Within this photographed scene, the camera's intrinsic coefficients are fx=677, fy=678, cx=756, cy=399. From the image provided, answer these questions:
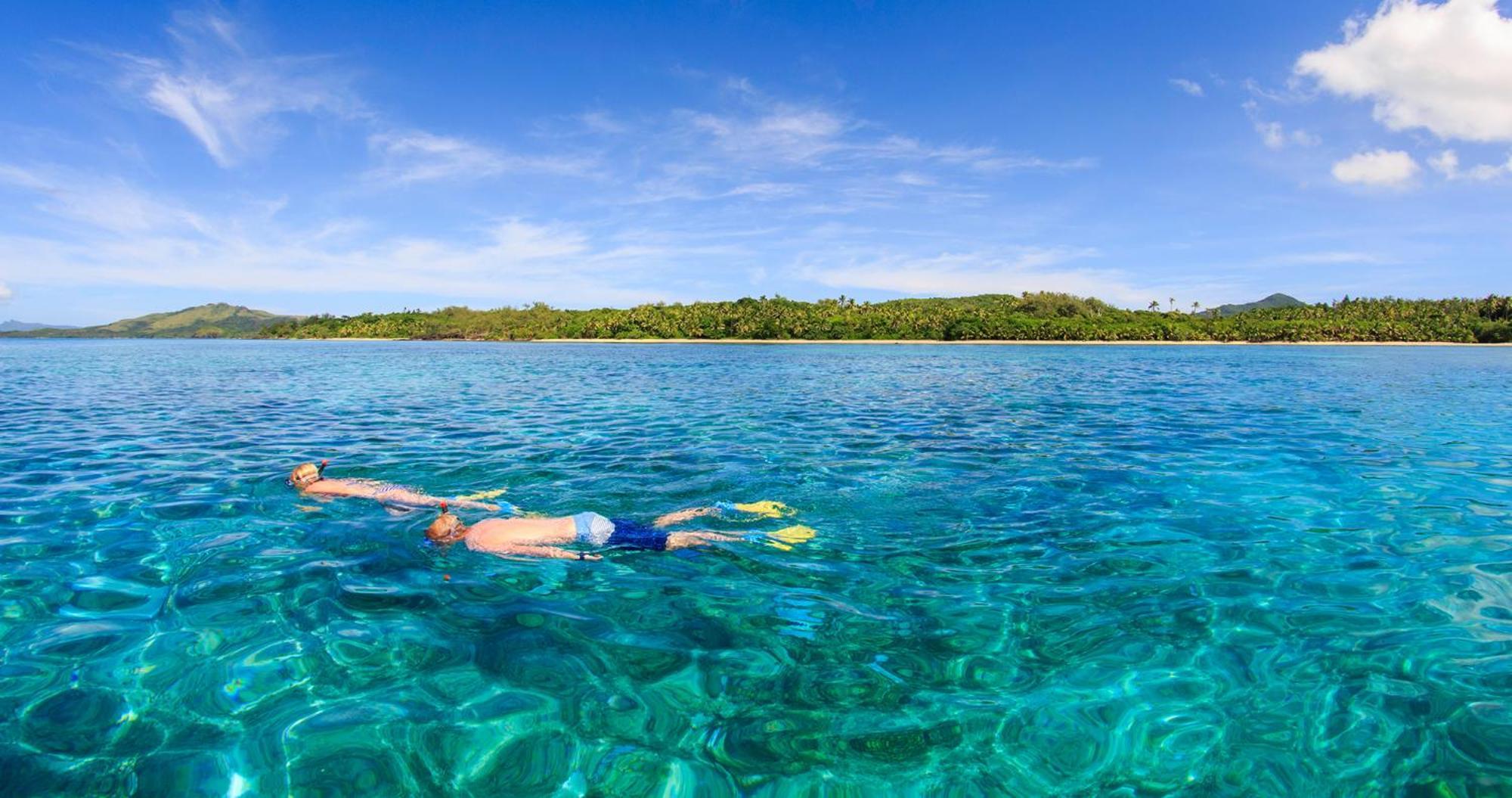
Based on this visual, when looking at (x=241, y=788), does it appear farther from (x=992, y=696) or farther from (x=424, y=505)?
(x=424, y=505)

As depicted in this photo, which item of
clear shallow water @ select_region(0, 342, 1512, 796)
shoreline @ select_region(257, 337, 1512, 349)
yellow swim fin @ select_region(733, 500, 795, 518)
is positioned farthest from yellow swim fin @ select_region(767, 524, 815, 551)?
shoreline @ select_region(257, 337, 1512, 349)

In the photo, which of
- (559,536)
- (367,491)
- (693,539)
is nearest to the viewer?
(559,536)

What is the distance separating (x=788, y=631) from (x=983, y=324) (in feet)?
433

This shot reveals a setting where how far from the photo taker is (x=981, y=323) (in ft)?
427

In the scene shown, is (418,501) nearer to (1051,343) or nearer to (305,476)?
(305,476)

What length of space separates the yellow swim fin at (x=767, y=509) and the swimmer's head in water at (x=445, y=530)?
3.67 metres

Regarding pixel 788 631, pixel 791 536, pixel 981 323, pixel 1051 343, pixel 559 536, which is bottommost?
pixel 788 631

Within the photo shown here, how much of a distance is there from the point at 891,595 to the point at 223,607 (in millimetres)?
6230

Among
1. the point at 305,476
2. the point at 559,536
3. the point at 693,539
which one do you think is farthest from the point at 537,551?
the point at 305,476

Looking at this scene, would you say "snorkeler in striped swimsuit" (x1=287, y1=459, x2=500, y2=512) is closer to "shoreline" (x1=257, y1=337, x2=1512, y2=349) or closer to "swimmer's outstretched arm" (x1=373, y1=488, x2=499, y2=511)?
"swimmer's outstretched arm" (x1=373, y1=488, x2=499, y2=511)

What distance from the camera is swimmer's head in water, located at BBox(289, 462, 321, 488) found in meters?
10.3

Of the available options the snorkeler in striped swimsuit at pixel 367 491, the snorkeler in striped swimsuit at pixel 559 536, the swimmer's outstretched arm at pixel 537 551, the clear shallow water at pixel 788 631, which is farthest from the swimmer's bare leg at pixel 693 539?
the snorkeler in striped swimsuit at pixel 367 491

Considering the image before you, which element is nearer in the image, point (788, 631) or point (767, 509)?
point (788, 631)

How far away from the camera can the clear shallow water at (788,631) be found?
4199 mm
